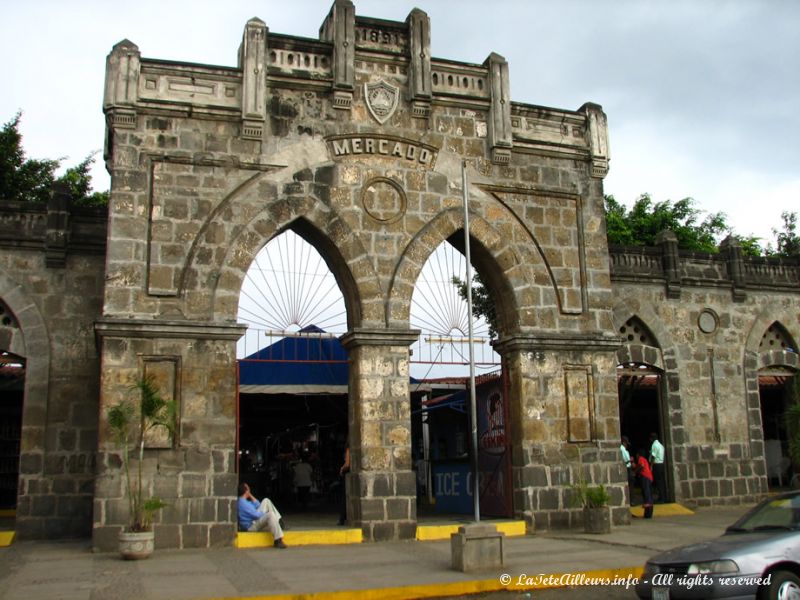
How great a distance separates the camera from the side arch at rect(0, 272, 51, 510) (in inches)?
506

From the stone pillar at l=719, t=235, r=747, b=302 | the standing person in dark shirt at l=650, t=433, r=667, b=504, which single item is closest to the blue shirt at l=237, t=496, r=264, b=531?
the standing person in dark shirt at l=650, t=433, r=667, b=504

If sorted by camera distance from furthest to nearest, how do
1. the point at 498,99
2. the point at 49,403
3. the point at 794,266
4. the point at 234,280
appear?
the point at 794,266 → the point at 498,99 → the point at 49,403 → the point at 234,280

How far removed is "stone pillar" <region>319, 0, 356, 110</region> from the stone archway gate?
22 mm

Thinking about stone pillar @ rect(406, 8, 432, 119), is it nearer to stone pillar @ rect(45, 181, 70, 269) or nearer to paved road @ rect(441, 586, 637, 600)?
stone pillar @ rect(45, 181, 70, 269)

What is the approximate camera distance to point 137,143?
1225 cm

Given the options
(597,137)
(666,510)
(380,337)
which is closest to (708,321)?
(666,510)

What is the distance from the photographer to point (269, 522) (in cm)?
1164

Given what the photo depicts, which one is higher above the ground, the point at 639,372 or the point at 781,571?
the point at 639,372

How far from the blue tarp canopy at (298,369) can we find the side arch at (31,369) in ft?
12.1

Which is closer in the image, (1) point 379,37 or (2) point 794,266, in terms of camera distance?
(1) point 379,37

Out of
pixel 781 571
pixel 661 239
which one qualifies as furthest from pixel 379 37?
pixel 781 571

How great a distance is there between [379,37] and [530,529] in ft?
26.8

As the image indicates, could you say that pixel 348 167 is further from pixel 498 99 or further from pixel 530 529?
pixel 530 529

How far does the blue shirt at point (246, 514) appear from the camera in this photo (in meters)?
11.8
